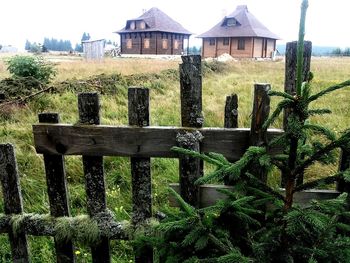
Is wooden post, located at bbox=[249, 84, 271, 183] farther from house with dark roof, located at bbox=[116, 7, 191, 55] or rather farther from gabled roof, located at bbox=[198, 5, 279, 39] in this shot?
house with dark roof, located at bbox=[116, 7, 191, 55]

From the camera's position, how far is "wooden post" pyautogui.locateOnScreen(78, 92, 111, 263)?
2414mm

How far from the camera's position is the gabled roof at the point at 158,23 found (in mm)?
49406

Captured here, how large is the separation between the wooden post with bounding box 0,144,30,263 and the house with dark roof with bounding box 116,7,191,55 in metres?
47.5

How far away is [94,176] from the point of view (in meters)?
2.58

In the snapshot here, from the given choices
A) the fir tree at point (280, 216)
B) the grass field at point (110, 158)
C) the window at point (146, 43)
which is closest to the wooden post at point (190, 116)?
the fir tree at point (280, 216)

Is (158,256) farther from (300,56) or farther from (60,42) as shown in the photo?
(60,42)

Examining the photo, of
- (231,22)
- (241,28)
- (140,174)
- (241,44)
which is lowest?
(140,174)

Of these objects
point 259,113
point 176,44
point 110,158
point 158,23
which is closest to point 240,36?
point 176,44

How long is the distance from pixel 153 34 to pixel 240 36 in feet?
39.8

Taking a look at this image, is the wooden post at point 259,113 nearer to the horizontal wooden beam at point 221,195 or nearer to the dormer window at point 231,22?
the horizontal wooden beam at point 221,195

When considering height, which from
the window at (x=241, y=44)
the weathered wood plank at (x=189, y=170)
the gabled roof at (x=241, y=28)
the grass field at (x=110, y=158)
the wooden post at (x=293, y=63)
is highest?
the gabled roof at (x=241, y=28)

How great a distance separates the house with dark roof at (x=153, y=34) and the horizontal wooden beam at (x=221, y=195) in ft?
157

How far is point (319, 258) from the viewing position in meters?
1.58

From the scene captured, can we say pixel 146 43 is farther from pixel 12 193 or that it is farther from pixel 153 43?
pixel 12 193
